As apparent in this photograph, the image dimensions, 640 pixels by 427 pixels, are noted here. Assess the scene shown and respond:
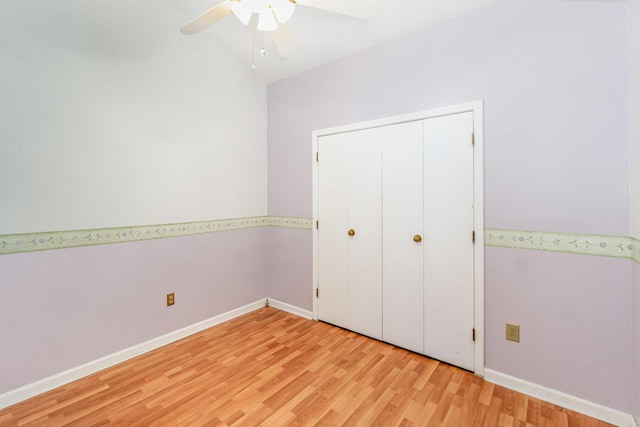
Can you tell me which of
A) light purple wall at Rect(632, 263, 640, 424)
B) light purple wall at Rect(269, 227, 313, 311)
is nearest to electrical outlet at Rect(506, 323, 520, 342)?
light purple wall at Rect(632, 263, 640, 424)

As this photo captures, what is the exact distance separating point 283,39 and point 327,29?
0.81 m

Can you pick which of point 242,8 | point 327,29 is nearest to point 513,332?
point 242,8

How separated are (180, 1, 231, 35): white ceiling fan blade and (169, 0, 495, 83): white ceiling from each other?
2.53ft

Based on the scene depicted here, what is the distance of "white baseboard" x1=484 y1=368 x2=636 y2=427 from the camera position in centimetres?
157

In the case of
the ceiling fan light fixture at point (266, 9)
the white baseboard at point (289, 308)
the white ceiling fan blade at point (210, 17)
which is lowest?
the white baseboard at point (289, 308)

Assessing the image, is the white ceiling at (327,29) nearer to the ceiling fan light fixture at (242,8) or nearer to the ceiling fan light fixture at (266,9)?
the ceiling fan light fixture at (266,9)

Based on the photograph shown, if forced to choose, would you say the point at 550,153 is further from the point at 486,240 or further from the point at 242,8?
the point at 242,8

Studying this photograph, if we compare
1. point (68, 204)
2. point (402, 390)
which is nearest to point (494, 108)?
point (402, 390)

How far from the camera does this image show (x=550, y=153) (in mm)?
1739

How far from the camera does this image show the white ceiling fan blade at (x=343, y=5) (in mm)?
1478

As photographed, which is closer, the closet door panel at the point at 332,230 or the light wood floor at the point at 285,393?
the light wood floor at the point at 285,393

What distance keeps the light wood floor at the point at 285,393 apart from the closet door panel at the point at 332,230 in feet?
1.43

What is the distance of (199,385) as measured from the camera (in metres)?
1.95

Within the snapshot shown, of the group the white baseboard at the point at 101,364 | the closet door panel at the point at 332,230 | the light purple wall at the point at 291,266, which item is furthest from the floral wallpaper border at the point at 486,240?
the closet door panel at the point at 332,230
